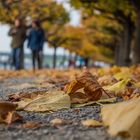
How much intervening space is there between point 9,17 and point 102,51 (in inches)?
1305

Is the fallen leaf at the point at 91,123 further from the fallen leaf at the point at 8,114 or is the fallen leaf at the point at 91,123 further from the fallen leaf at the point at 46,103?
the fallen leaf at the point at 46,103

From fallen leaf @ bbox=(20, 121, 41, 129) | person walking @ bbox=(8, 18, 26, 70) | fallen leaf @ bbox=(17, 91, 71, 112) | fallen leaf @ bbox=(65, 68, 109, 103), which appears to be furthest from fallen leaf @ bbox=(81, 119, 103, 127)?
person walking @ bbox=(8, 18, 26, 70)

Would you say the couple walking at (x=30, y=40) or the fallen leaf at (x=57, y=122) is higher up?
the couple walking at (x=30, y=40)

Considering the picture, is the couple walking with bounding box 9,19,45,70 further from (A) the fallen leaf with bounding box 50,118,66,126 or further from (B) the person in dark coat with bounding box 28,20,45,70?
(A) the fallen leaf with bounding box 50,118,66,126

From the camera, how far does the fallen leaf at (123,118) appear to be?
367 cm

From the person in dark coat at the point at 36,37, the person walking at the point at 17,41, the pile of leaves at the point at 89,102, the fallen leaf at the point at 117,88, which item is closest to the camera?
the pile of leaves at the point at 89,102

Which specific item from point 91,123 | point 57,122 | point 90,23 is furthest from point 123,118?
point 90,23

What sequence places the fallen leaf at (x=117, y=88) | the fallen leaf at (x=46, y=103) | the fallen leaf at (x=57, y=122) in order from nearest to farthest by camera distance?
the fallen leaf at (x=57, y=122), the fallen leaf at (x=46, y=103), the fallen leaf at (x=117, y=88)

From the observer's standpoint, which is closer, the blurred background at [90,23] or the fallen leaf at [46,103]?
the fallen leaf at [46,103]

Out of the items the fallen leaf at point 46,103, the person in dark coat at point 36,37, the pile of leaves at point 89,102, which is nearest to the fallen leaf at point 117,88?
the pile of leaves at point 89,102

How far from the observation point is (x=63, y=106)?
206 inches

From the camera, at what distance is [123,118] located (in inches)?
152

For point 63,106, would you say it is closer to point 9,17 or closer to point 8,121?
point 8,121

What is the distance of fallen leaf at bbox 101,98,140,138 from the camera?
3.67 meters
